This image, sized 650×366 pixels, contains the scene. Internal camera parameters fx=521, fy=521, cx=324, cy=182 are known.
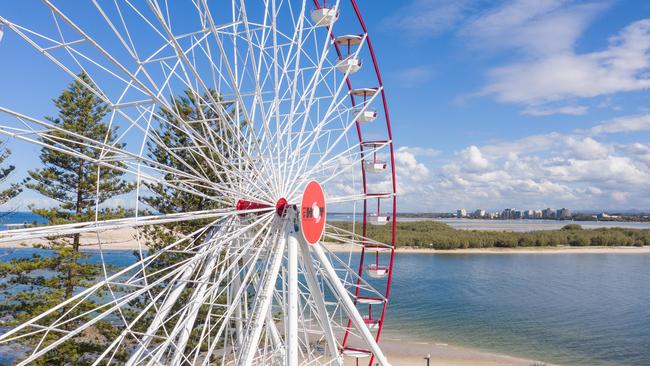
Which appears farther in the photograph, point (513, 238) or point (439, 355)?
point (513, 238)

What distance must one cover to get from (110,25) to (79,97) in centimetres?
1381

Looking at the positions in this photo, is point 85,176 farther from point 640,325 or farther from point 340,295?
point 640,325

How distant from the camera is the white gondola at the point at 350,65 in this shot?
12.4 meters

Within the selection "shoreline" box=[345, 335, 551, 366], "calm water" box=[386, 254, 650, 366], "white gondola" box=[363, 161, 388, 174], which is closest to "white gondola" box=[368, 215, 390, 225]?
"white gondola" box=[363, 161, 388, 174]

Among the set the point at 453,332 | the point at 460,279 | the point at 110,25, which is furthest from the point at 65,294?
the point at 460,279

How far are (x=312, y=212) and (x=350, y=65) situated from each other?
4.73 metres

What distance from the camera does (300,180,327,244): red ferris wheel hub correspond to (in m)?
8.81

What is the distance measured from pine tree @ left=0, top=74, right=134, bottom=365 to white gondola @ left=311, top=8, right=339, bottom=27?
758cm

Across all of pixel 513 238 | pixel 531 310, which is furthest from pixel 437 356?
pixel 513 238

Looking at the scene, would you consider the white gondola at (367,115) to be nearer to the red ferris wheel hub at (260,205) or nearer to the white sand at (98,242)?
the red ferris wheel hub at (260,205)

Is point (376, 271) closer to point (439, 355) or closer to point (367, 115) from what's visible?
point (367, 115)

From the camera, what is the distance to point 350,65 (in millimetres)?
12359

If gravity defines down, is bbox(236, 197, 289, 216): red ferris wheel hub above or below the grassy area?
above

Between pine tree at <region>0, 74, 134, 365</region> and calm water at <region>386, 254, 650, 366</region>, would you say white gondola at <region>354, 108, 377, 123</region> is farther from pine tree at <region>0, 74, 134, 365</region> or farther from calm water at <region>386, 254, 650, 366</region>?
calm water at <region>386, 254, 650, 366</region>
